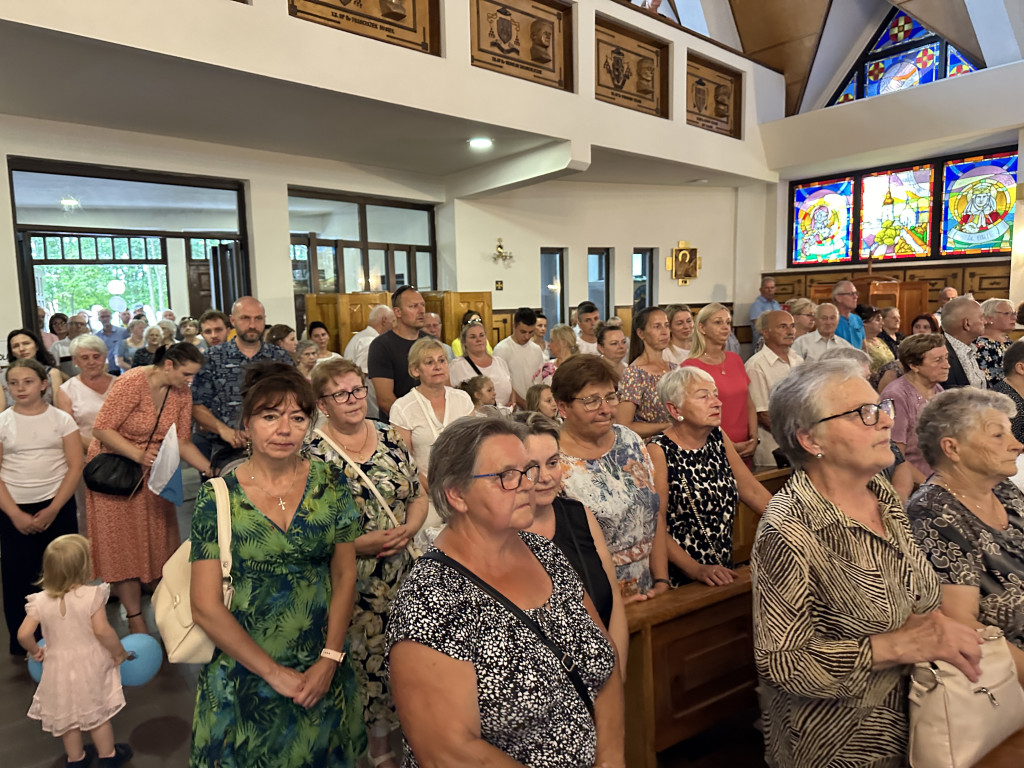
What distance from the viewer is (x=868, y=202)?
1120 centimetres

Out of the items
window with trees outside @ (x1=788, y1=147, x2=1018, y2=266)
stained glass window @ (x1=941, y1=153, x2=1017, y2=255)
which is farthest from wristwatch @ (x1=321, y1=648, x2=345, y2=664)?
stained glass window @ (x1=941, y1=153, x2=1017, y2=255)

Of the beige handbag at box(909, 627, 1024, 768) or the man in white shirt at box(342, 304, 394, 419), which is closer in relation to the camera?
the beige handbag at box(909, 627, 1024, 768)

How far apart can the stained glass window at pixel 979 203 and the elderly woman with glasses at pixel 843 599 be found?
33.2ft

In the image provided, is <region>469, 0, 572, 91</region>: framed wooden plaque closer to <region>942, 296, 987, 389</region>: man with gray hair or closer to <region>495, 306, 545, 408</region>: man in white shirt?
<region>495, 306, 545, 408</region>: man in white shirt

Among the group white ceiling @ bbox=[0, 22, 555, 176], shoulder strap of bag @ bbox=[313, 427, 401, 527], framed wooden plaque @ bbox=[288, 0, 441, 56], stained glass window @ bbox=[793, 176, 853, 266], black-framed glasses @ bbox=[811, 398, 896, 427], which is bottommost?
shoulder strap of bag @ bbox=[313, 427, 401, 527]

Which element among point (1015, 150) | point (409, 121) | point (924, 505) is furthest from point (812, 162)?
point (924, 505)

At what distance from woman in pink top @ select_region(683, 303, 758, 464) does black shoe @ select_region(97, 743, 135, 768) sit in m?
3.21

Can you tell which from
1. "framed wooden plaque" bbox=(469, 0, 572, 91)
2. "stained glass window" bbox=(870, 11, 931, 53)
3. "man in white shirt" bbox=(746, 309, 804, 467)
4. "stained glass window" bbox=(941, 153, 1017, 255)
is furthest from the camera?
"stained glass window" bbox=(870, 11, 931, 53)

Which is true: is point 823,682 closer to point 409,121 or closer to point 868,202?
point 409,121

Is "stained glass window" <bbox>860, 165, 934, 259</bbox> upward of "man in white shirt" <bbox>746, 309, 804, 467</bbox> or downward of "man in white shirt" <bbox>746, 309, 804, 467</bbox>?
upward

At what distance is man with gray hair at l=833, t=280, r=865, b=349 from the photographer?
19.3ft

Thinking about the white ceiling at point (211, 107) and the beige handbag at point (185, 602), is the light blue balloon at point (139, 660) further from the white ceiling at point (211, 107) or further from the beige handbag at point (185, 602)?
the white ceiling at point (211, 107)

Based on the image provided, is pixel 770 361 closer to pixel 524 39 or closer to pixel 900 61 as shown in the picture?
pixel 524 39

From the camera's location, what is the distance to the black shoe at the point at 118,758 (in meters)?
2.49
